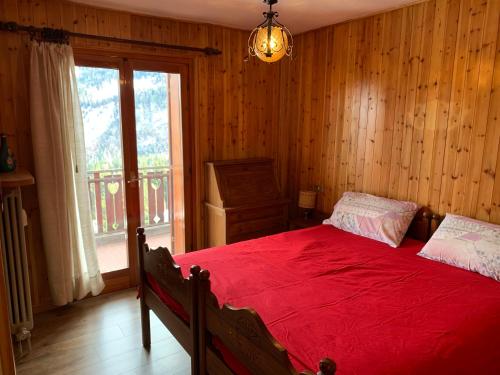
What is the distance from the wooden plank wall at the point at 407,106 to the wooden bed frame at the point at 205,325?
6.66 feet

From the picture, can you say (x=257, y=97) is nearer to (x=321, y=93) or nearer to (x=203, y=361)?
(x=321, y=93)

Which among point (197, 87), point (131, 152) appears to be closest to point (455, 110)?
point (197, 87)

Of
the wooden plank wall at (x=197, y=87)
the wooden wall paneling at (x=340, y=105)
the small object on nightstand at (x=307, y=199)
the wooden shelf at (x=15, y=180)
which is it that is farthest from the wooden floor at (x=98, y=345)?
the wooden wall paneling at (x=340, y=105)

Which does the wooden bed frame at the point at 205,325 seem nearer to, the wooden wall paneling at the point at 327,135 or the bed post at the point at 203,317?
the bed post at the point at 203,317

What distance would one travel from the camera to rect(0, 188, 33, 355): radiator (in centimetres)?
245

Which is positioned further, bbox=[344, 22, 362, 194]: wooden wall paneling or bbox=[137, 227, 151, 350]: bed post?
bbox=[344, 22, 362, 194]: wooden wall paneling

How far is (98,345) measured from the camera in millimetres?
2562

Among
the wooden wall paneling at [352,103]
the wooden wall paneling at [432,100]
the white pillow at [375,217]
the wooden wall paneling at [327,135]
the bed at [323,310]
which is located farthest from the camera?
the wooden wall paneling at [327,135]

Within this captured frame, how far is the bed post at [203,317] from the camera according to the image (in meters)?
1.69

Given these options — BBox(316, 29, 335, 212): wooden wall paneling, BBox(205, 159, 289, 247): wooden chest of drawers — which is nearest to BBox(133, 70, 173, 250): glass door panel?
BBox(205, 159, 289, 247): wooden chest of drawers

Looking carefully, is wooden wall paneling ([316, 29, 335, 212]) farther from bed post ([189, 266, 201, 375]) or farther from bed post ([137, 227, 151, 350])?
bed post ([189, 266, 201, 375])

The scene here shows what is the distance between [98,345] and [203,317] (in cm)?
130

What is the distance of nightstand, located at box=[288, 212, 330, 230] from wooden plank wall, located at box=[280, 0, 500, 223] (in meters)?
0.09

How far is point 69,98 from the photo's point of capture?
280 centimetres
